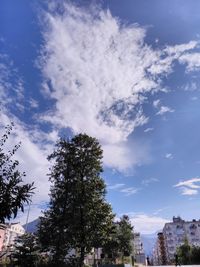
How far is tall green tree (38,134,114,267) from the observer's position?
32.2m

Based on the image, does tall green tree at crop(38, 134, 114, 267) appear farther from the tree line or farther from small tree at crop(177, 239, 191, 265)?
small tree at crop(177, 239, 191, 265)

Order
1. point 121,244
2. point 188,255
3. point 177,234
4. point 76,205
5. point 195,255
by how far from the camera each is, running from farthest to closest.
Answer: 1. point 177,234
2. point 188,255
3. point 195,255
4. point 121,244
5. point 76,205

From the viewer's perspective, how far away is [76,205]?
33.1 m

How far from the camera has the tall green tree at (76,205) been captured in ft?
106

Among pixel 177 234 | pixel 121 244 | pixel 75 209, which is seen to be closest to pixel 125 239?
pixel 121 244

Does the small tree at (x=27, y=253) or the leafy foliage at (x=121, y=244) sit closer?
the small tree at (x=27, y=253)

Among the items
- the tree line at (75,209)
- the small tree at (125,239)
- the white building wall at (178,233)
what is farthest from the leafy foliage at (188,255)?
the white building wall at (178,233)

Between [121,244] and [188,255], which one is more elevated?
[188,255]

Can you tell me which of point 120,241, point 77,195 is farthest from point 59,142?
point 120,241

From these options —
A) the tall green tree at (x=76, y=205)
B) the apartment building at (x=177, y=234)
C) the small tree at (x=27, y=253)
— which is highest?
the apartment building at (x=177, y=234)

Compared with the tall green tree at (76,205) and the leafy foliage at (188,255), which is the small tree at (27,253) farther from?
the leafy foliage at (188,255)

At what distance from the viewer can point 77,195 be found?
1314 inches

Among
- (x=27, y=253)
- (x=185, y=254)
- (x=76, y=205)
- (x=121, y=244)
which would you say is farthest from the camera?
(x=185, y=254)

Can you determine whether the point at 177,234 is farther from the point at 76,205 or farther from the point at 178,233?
the point at 76,205
